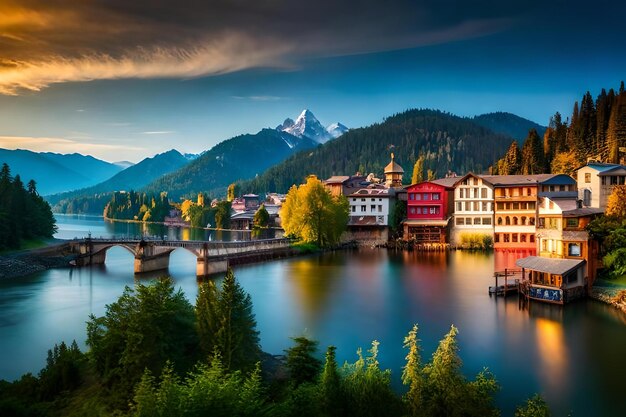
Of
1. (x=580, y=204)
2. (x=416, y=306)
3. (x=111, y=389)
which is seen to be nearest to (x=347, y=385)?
(x=111, y=389)

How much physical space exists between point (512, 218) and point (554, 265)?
3394cm

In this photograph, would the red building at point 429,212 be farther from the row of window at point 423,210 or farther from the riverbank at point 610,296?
the riverbank at point 610,296

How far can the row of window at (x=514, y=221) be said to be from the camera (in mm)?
67562

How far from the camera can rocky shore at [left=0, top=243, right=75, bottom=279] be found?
53.9 m

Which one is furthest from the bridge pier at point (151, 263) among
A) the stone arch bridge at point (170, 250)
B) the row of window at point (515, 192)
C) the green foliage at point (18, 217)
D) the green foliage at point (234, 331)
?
the row of window at point (515, 192)

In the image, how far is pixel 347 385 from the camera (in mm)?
14781

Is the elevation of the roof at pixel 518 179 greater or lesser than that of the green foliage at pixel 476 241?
greater

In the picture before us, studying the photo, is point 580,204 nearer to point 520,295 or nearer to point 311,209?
point 520,295

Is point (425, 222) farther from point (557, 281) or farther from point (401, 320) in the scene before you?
point (401, 320)

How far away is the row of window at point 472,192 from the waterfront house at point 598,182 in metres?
14.8

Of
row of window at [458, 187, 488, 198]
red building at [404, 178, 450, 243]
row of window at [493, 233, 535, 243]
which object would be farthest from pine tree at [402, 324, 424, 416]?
red building at [404, 178, 450, 243]

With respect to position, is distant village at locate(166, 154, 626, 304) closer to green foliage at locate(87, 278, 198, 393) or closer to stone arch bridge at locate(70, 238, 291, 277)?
stone arch bridge at locate(70, 238, 291, 277)

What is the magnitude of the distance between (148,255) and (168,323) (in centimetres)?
4198

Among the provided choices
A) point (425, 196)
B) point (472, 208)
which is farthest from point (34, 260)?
point (472, 208)
